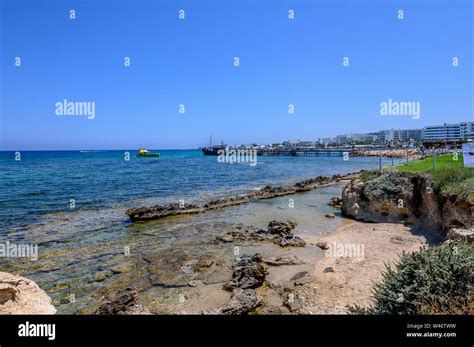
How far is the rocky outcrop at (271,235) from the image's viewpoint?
15652mm

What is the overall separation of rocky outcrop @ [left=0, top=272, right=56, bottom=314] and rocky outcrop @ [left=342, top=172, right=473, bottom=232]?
48.1ft

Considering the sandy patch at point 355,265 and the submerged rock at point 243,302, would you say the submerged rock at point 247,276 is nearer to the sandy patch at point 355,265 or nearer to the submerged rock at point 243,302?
the submerged rock at point 243,302

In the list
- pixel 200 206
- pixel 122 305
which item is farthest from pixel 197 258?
pixel 200 206

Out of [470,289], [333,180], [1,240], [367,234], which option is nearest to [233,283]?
[470,289]

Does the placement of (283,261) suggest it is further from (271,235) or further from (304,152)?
(304,152)

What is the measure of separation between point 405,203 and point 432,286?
15.1m

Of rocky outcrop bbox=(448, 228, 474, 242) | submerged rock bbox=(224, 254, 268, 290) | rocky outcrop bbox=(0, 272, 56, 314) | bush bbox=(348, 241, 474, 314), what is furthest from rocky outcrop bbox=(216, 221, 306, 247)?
rocky outcrop bbox=(0, 272, 56, 314)

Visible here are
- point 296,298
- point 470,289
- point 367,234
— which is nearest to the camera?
point 470,289

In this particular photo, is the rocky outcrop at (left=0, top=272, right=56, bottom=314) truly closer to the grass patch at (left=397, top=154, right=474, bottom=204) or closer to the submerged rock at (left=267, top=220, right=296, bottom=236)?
the submerged rock at (left=267, top=220, right=296, bottom=236)
